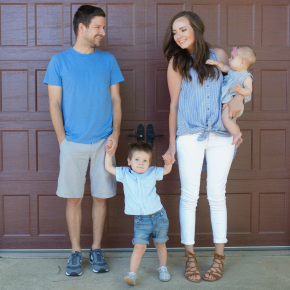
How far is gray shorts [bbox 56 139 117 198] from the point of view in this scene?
2.48m

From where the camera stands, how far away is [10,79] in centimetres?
294

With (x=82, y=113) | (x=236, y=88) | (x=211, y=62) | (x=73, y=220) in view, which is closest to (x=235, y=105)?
(x=236, y=88)

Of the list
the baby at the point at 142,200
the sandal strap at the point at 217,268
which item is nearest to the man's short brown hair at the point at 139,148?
the baby at the point at 142,200

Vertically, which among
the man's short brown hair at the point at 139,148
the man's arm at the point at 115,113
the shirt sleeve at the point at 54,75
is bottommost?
the man's short brown hair at the point at 139,148

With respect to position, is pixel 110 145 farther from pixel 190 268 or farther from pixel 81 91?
pixel 190 268

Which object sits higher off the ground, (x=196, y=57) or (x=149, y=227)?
(x=196, y=57)

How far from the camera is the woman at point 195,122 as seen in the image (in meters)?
2.35

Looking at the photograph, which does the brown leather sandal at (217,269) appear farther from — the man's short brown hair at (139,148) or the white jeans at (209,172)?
the man's short brown hair at (139,148)

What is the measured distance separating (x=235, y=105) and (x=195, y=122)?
297 mm

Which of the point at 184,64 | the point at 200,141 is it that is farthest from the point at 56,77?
the point at 200,141

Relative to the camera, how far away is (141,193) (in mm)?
2346

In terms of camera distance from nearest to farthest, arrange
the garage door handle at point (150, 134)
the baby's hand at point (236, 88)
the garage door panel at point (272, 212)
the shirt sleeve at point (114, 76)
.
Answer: the baby's hand at point (236, 88) → the shirt sleeve at point (114, 76) → the garage door handle at point (150, 134) → the garage door panel at point (272, 212)

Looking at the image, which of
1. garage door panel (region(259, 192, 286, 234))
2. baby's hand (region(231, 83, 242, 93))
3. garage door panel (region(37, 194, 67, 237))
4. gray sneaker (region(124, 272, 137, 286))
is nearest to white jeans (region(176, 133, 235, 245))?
baby's hand (region(231, 83, 242, 93))

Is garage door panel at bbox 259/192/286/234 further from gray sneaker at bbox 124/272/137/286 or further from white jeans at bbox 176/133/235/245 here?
gray sneaker at bbox 124/272/137/286
